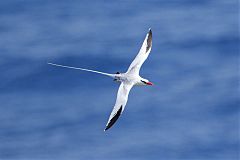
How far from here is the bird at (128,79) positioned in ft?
135

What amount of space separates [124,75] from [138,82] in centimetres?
97

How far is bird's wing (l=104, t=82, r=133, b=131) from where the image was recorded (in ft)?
133

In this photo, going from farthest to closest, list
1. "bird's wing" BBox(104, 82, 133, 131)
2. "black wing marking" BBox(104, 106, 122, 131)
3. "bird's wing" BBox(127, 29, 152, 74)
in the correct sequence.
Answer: "bird's wing" BBox(127, 29, 152, 74), "bird's wing" BBox(104, 82, 133, 131), "black wing marking" BBox(104, 106, 122, 131)

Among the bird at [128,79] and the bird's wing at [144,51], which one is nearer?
the bird at [128,79]

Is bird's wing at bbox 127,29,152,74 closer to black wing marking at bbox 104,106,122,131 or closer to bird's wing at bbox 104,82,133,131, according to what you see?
bird's wing at bbox 104,82,133,131

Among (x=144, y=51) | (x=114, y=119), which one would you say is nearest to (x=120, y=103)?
(x=114, y=119)

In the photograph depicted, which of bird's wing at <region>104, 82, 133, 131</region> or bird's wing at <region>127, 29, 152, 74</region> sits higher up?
bird's wing at <region>127, 29, 152, 74</region>

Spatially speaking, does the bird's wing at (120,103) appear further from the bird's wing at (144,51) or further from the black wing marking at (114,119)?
the bird's wing at (144,51)

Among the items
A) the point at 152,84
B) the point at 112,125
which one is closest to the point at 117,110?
the point at 112,125

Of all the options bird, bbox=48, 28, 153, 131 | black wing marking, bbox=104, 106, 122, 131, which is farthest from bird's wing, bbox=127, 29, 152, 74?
black wing marking, bbox=104, 106, 122, 131

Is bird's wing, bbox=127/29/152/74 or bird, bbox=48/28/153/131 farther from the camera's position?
bird's wing, bbox=127/29/152/74

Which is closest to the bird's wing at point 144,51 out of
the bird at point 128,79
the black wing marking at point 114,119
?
the bird at point 128,79

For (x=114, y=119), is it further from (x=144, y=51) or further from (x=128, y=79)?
(x=144, y=51)

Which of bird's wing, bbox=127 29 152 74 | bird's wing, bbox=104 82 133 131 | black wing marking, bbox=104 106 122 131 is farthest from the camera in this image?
bird's wing, bbox=127 29 152 74
